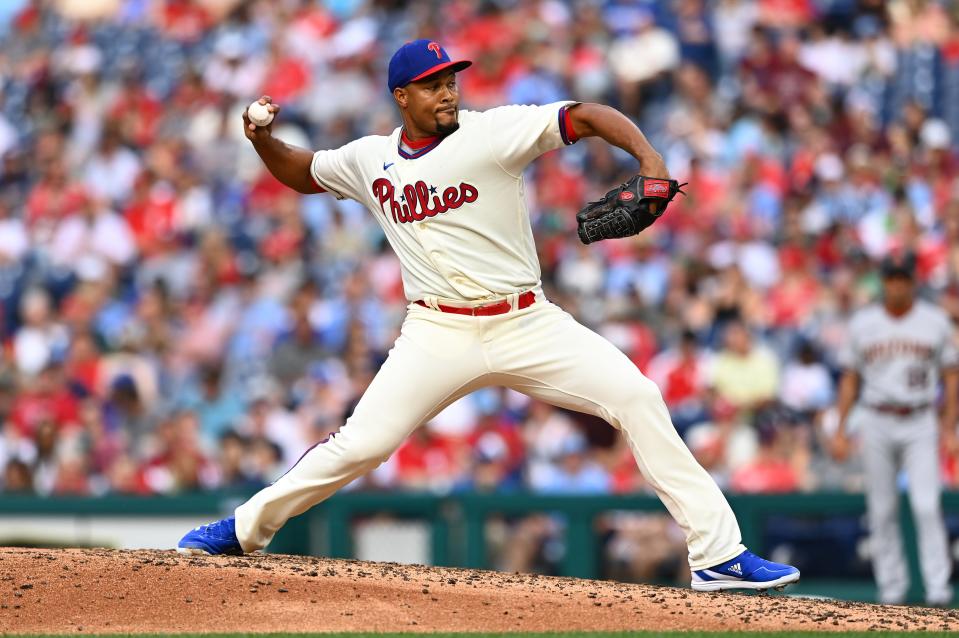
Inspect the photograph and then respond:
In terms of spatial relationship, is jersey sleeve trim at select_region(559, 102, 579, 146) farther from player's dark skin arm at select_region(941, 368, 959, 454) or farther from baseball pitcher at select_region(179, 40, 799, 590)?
player's dark skin arm at select_region(941, 368, 959, 454)

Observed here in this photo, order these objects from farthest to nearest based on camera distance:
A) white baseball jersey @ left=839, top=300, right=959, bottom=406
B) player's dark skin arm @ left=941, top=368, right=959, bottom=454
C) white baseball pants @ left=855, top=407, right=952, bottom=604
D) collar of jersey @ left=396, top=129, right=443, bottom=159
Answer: player's dark skin arm @ left=941, top=368, right=959, bottom=454 < white baseball jersey @ left=839, top=300, right=959, bottom=406 < white baseball pants @ left=855, top=407, right=952, bottom=604 < collar of jersey @ left=396, top=129, right=443, bottom=159

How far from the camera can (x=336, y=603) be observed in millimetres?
5383

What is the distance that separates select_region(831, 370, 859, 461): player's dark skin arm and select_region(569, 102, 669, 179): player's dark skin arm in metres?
4.35

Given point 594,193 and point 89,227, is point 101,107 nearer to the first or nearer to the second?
point 89,227

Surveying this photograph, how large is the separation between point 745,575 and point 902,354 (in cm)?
371

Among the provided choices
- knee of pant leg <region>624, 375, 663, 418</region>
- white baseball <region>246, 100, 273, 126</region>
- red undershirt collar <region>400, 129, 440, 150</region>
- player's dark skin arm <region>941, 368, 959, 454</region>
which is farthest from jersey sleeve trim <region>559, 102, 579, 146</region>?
player's dark skin arm <region>941, 368, 959, 454</region>

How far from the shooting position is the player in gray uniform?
8.66 m

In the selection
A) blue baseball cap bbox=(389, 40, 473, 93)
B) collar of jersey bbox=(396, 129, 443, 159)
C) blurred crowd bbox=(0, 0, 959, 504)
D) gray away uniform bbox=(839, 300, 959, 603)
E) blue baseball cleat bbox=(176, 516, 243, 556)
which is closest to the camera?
blue baseball cap bbox=(389, 40, 473, 93)

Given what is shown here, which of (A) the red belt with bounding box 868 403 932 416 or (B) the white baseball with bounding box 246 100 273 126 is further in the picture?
(A) the red belt with bounding box 868 403 932 416

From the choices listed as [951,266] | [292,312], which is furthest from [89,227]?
[951,266]

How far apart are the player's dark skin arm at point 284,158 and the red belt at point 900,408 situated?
4.23 metres

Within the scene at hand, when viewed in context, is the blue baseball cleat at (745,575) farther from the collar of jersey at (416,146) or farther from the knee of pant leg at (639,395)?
the collar of jersey at (416,146)

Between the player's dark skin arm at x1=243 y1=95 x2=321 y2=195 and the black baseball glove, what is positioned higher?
the player's dark skin arm at x1=243 y1=95 x2=321 y2=195

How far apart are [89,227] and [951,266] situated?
22.2ft
